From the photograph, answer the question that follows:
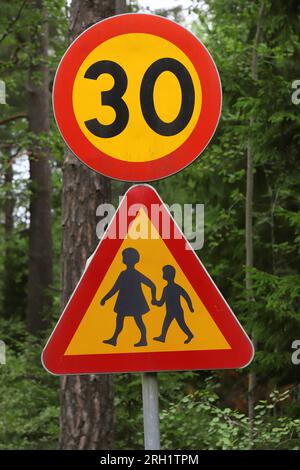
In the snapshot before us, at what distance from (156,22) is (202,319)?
127 centimetres

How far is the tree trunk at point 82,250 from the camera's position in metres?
6.80

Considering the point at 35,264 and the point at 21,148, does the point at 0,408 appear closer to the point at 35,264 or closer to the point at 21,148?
the point at 21,148

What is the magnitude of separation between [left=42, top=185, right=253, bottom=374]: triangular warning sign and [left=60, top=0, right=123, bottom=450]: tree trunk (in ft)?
11.1

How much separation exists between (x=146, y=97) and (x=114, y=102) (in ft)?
0.44

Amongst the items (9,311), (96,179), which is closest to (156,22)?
(96,179)

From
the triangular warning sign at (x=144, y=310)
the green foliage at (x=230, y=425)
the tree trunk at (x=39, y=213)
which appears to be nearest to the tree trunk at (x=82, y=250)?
the green foliage at (x=230, y=425)

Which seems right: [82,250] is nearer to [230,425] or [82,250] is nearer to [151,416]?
[230,425]

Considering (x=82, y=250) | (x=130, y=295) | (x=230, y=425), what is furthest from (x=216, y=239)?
(x=130, y=295)

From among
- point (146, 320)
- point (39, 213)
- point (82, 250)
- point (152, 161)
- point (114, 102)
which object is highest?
point (39, 213)

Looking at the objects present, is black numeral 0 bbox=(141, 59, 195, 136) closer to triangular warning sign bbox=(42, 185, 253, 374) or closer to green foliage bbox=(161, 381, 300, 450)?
triangular warning sign bbox=(42, 185, 253, 374)

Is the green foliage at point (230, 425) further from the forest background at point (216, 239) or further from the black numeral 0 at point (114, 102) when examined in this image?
the black numeral 0 at point (114, 102)

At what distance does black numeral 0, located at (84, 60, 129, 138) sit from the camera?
3.49m

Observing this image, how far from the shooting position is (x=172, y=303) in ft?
11.1

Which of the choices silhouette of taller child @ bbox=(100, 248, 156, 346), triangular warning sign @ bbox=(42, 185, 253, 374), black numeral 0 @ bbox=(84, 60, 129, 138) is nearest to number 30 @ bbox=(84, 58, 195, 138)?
black numeral 0 @ bbox=(84, 60, 129, 138)
